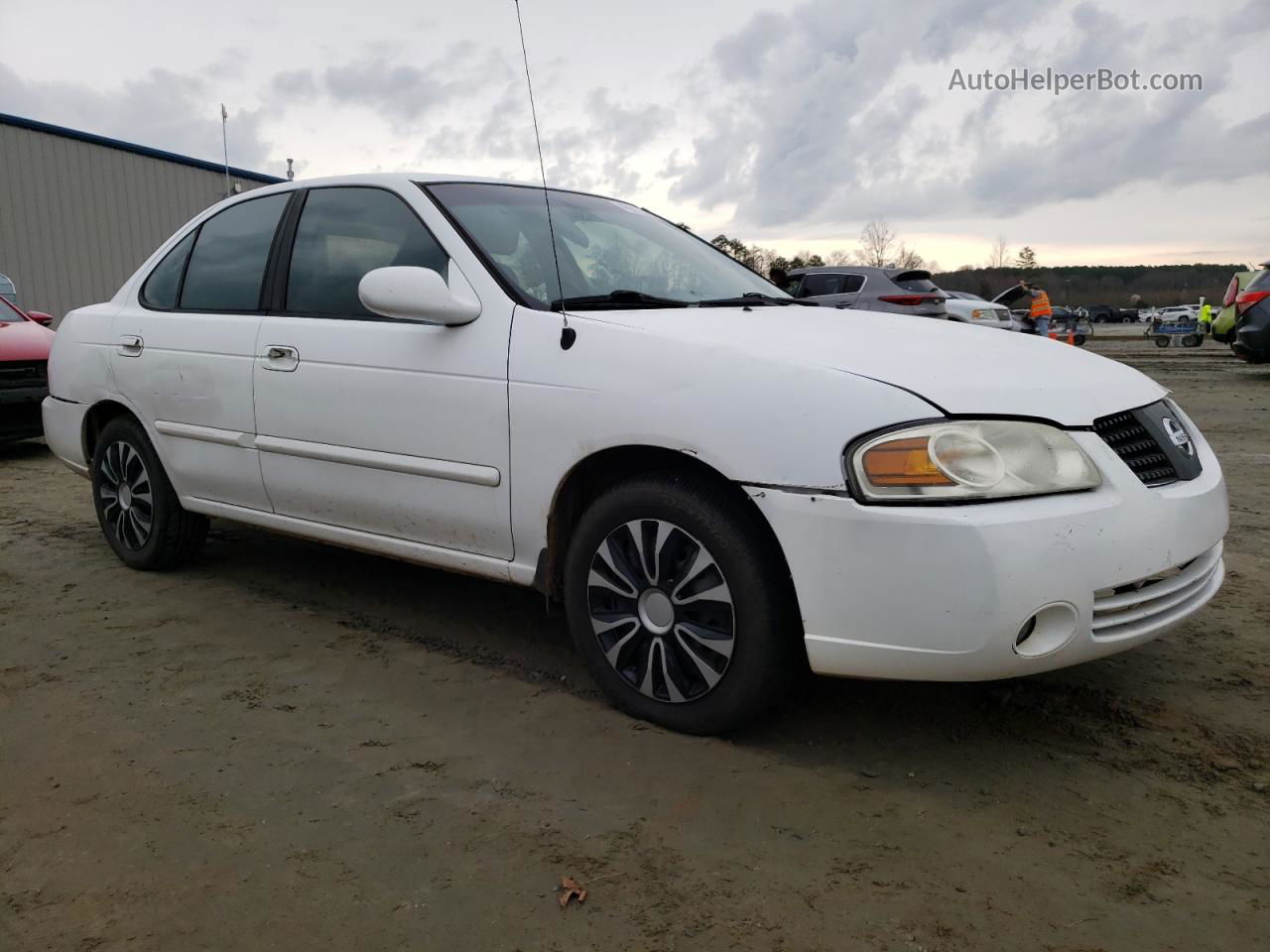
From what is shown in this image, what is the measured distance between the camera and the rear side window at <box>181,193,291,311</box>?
3984 millimetres

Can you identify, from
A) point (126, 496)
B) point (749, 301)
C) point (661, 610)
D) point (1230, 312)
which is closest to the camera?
point (661, 610)

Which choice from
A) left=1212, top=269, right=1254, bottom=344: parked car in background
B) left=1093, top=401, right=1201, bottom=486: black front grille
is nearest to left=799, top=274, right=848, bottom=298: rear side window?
left=1212, top=269, right=1254, bottom=344: parked car in background

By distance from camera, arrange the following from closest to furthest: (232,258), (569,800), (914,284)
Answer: (569,800) → (232,258) → (914,284)

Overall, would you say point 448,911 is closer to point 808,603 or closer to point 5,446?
point 808,603

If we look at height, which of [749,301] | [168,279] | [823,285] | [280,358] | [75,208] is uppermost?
[75,208]

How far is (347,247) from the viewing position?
368cm

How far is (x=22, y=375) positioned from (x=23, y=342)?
293 millimetres

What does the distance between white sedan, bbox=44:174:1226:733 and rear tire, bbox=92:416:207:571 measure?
0.23 meters

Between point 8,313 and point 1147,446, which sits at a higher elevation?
point 8,313

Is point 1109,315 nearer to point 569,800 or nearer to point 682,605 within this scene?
point 682,605

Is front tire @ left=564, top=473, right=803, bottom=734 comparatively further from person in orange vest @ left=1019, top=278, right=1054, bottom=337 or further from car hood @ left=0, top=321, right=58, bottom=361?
person in orange vest @ left=1019, top=278, right=1054, bottom=337

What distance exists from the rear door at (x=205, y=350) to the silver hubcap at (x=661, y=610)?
5.44 feet

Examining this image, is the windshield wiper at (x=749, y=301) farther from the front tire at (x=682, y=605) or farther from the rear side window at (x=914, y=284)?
the rear side window at (x=914, y=284)

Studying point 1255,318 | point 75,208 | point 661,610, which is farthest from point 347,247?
point 75,208
